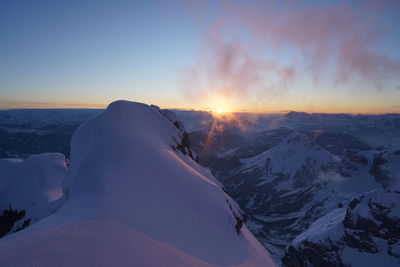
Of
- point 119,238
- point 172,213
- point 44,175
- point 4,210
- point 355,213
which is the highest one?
point 119,238

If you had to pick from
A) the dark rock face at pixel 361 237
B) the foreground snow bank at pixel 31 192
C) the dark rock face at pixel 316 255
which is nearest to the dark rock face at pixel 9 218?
the foreground snow bank at pixel 31 192

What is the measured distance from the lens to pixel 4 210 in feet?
131

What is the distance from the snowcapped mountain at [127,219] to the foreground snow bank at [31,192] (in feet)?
38.7

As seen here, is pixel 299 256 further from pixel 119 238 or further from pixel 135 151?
pixel 119 238

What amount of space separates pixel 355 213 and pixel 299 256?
3580cm

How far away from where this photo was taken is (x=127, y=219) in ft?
50.1

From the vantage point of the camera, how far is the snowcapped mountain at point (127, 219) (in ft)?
Answer: 34.3

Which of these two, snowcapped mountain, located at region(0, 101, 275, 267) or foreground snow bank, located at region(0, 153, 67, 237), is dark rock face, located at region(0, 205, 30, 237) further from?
snowcapped mountain, located at region(0, 101, 275, 267)

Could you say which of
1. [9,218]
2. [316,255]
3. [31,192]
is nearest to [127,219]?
[9,218]

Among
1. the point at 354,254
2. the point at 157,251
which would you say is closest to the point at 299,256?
the point at 354,254

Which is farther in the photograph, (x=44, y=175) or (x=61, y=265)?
(x=44, y=175)

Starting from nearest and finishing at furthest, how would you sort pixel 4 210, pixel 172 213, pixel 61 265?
pixel 61 265, pixel 172 213, pixel 4 210

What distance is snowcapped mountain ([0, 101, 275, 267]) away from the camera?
10.5 meters

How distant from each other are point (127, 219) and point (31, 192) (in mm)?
38207
